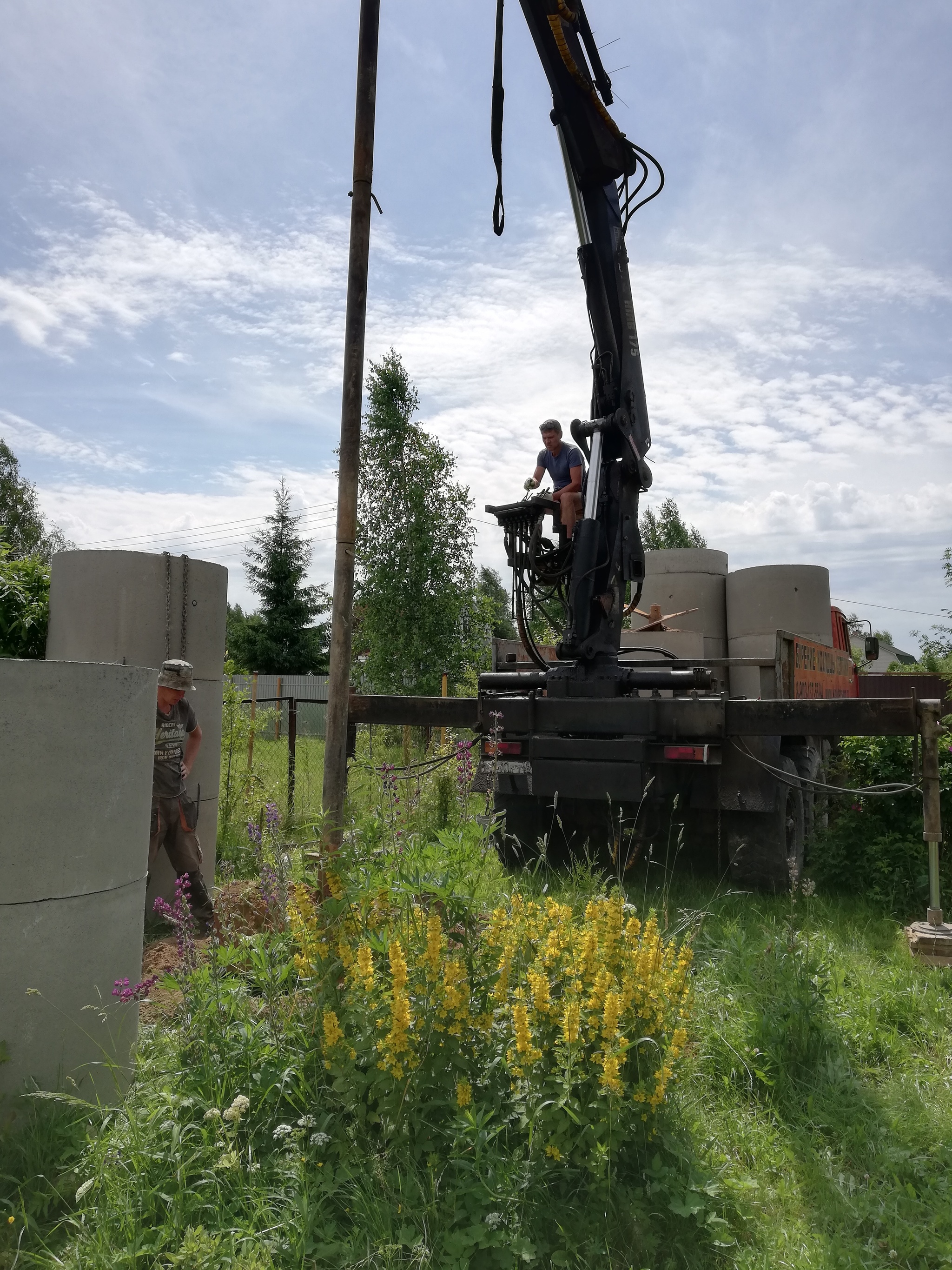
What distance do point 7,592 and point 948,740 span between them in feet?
20.9

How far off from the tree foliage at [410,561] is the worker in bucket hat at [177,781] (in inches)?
692

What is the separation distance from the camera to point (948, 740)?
658 cm

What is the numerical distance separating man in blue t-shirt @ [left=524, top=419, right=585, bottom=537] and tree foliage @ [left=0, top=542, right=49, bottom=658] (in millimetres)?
3545

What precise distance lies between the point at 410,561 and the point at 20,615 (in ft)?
59.8

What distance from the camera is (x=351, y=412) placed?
379 cm

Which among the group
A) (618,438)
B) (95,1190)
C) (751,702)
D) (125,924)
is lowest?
(95,1190)

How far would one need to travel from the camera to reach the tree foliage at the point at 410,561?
24078 millimetres

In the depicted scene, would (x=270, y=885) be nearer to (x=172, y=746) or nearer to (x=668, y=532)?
(x=172, y=746)

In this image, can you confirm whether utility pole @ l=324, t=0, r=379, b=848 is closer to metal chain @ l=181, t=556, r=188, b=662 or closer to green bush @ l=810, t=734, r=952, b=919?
metal chain @ l=181, t=556, r=188, b=662

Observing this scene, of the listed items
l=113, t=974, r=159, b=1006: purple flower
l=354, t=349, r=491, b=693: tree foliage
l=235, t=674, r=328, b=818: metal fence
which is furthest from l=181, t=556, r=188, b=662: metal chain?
l=354, t=349, r=491, b=693: tree foliage

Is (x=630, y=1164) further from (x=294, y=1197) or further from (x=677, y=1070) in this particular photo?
(x=294, y=1197)

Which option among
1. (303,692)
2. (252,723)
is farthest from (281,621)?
(252,723)

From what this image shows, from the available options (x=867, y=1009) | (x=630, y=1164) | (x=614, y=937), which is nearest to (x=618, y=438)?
(x=867, y=1009)

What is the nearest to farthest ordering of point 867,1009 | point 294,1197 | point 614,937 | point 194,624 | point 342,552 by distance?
point 294,1197
point 614,937
point 342,552
point 867,1009
point 194,624
